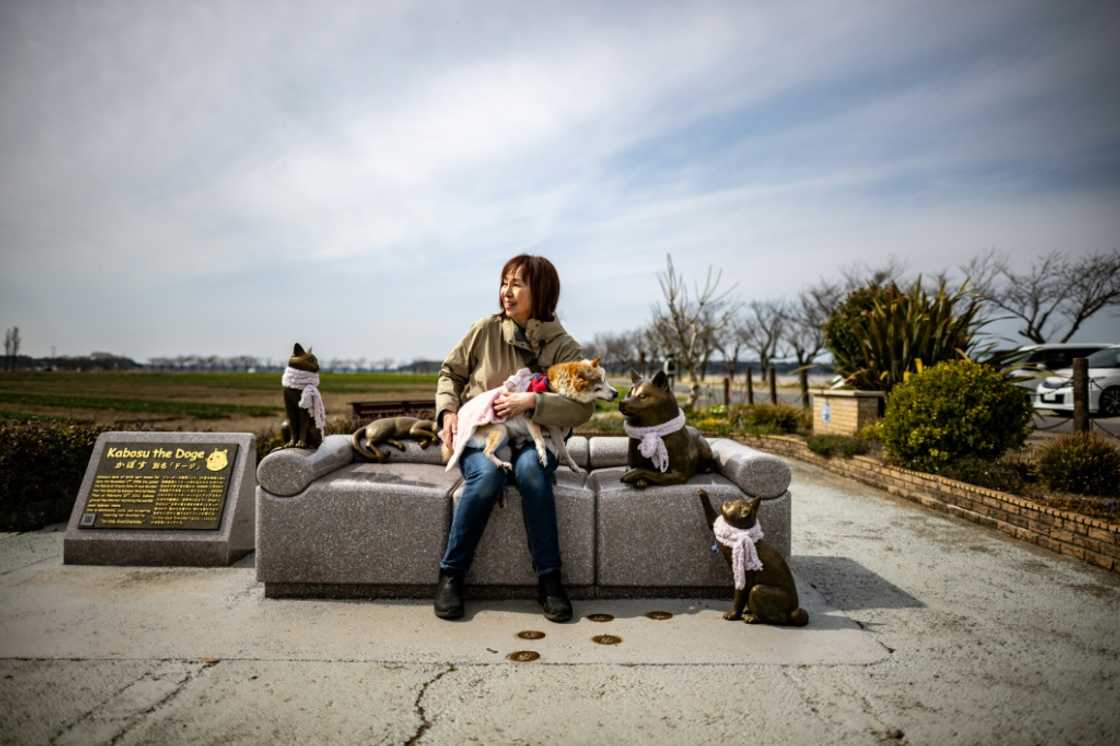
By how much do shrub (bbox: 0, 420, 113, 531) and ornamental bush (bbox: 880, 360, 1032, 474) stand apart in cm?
818

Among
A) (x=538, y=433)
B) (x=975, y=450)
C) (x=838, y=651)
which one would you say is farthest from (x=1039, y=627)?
(x=975, y=450)

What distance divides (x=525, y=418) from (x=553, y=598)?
3.25 ft

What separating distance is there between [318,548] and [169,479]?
62.2 inches

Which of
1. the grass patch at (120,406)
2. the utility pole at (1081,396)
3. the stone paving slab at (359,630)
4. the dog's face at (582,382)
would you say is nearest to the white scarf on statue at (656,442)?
the dog's face at (582,382)

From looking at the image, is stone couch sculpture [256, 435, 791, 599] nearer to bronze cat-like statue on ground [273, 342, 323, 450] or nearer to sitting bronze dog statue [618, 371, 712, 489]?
sitting bronze dog statue [618, 371, 712, 489]

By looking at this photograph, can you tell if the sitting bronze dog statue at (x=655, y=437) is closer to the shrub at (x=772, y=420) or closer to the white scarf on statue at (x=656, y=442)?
the white scarf on statue at (x=656, y=442)

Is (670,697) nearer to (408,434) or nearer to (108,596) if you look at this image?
(408,434)

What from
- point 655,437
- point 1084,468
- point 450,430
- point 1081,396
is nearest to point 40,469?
point 450,430

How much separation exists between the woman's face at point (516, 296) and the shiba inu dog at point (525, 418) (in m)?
0.46

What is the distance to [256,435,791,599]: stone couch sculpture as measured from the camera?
11.5 ft

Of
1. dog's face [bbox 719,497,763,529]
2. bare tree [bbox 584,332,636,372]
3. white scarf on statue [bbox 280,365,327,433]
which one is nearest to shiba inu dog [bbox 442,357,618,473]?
dog's face [bbox 719,497,763,529]

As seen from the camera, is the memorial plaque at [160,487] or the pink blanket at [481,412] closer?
the pink blanket at [481,412]

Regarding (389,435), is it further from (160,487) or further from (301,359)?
(160,487)

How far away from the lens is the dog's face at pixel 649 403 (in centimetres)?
367
